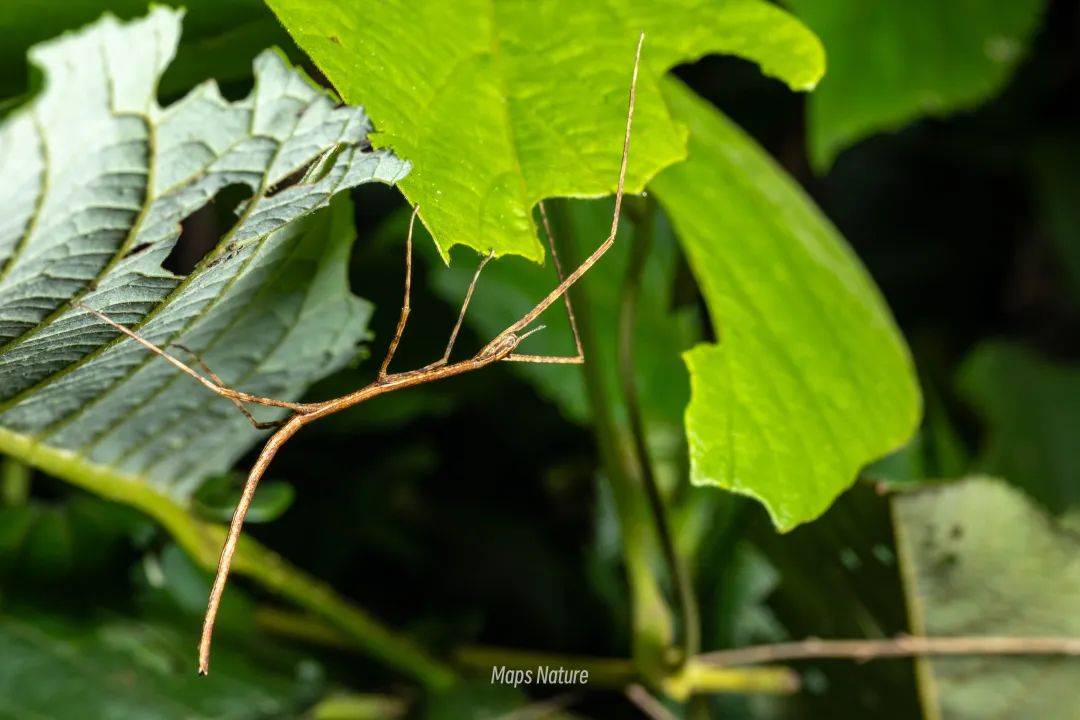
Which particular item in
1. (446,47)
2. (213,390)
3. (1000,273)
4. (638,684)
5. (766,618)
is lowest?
(1000,273)

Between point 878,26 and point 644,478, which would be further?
point 878,26

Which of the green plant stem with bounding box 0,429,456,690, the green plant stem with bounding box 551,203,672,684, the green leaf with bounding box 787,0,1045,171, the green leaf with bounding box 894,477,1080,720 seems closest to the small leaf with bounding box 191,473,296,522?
the green plant stem with bounding box 0,429,456,690

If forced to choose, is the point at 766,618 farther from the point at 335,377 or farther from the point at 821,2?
the point at 821,2

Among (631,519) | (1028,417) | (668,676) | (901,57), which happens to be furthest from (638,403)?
(1028,417)

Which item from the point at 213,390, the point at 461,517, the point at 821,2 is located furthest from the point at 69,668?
the point at 821,2

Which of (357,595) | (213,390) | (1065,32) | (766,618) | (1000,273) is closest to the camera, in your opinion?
(213,390)

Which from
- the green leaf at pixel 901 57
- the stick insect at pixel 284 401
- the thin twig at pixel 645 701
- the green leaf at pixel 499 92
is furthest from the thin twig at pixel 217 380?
the green leaf at pixel 901 57
